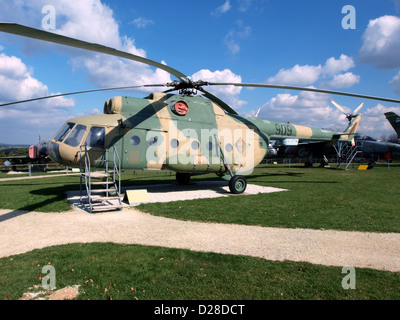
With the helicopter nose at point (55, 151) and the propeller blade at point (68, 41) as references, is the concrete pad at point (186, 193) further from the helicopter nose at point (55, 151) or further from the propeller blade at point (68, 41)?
the propeller blade at point (68, 41)

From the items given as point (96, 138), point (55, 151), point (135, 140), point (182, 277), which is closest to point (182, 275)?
point (182, 277)

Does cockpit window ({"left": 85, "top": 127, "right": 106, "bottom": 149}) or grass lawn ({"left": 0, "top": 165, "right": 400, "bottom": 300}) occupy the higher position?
cockpit window ({"left": 85, "top": 127, "right": 106, "bottom": 149})

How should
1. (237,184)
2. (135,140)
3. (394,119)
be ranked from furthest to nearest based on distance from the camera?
(394,119)
(237,184)
(135,140)

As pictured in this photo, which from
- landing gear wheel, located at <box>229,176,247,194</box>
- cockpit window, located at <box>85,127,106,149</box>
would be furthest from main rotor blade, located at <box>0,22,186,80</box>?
landing gear wheel, located at <box>229,176,247,194</box>

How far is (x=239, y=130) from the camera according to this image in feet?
45.5

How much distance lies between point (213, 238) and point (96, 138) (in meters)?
6.91

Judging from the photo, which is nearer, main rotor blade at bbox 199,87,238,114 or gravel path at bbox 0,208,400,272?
gravel path at bbox 0,208,400,272

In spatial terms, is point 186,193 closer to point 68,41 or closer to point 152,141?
point 152,141

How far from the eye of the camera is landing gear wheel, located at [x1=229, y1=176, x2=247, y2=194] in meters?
12.6

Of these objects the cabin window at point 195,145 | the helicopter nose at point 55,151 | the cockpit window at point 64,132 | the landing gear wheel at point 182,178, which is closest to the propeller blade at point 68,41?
the cabin window at point 195,145

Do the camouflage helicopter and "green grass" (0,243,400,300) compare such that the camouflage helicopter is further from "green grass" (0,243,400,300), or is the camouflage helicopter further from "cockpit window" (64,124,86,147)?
"green grass" (0,243,400,300)

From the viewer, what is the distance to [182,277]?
438cm
